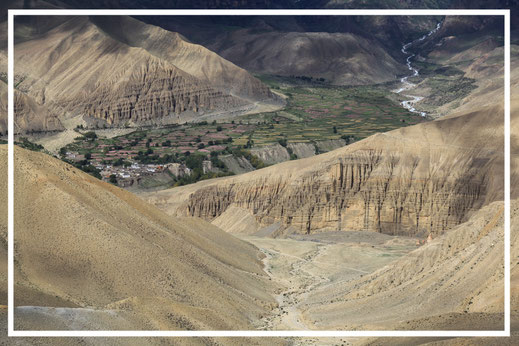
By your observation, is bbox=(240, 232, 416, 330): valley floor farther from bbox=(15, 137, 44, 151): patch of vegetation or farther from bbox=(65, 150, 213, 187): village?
bbox=(15, 137, 44, 151): patch of vegetation

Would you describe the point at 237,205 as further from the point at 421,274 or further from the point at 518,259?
the point at 518,259

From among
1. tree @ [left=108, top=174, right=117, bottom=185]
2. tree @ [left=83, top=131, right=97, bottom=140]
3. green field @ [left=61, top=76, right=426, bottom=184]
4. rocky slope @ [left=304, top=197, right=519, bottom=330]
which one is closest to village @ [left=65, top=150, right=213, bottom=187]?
tree @ [left=108, top=174, right=117, bottom=185]

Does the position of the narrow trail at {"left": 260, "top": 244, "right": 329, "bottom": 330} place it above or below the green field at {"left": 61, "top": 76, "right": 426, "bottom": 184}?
below

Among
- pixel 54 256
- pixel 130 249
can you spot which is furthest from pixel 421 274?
pixel 54 256

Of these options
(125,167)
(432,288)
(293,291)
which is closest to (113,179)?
(125,167)

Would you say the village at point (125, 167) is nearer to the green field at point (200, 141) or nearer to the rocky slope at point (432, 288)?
the green field at point (200, 141)

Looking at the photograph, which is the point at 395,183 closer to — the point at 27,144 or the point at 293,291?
the point at 293,291
